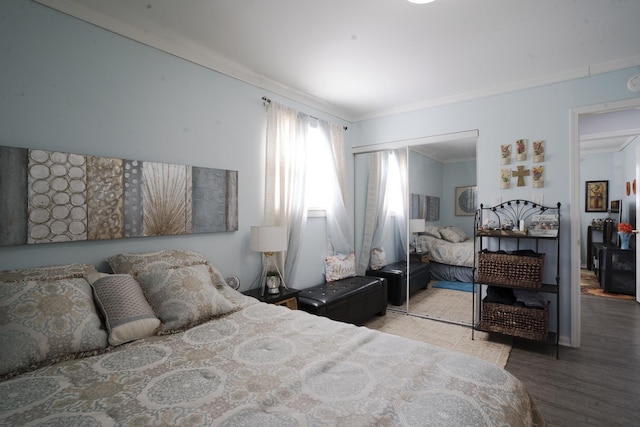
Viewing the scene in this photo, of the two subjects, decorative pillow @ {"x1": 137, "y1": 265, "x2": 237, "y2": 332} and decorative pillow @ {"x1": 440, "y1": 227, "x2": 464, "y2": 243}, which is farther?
decorative pillow @ {"x1": 440, "y1": 227, "x2": 464, "y2": 243}

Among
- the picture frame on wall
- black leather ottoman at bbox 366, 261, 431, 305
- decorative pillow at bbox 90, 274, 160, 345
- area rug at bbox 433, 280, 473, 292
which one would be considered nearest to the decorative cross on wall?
area rug at bbox 433, 280, 473, 292

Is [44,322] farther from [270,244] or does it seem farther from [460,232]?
[460,232]

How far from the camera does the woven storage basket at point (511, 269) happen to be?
2.96 meters

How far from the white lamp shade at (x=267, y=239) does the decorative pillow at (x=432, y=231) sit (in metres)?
2.07

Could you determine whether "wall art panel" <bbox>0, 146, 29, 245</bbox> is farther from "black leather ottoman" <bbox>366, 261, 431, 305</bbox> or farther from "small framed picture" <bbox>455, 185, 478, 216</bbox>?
"small framed picture" <bbox>455, 185, 478, 216</bbox>

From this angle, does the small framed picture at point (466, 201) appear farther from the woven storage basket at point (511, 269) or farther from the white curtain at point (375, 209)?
the white curtain at point (375, 209)

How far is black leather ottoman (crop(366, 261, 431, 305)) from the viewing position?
13.6ft

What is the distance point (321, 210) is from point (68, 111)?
268 centimetres

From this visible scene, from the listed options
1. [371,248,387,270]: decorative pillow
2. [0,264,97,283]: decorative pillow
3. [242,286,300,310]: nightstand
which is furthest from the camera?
[371,248,387,270]: decorative pillow

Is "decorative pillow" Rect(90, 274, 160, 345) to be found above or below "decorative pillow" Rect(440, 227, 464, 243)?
below

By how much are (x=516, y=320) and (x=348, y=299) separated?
5.35ft

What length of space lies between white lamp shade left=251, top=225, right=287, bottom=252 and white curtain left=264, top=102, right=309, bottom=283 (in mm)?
338

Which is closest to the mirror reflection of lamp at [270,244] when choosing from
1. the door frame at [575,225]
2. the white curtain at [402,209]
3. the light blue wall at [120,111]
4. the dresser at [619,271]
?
the light blue wall at [120,111]

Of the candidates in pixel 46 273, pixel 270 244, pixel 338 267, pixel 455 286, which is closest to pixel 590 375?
pixel 455 286
